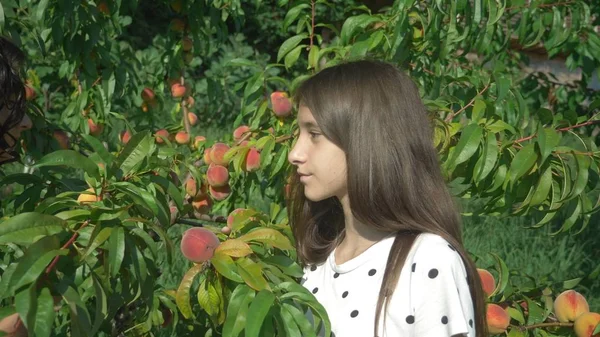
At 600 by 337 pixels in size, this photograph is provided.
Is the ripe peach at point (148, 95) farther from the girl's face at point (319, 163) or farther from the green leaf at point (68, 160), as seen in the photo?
the green leaf at point (68, 160)

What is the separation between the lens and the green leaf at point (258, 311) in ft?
3.01

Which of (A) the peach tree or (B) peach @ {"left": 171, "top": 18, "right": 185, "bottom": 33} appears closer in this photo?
(A) the peach tree

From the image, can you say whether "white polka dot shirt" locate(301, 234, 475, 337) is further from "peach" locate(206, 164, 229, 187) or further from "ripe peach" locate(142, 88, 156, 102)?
"ripe peach" locate(142, 88, 156, 102)

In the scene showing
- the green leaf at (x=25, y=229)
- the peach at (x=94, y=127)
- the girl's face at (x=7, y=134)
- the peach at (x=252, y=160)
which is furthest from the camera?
the peach at (x=94, y=127)

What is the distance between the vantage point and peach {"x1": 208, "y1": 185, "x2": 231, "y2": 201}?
1.85 metres

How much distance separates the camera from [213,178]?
70.6 inches

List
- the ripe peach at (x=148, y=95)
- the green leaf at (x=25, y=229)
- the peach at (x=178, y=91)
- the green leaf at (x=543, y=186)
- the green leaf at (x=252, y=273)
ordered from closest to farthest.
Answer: the green leaf at (x=25, y=229) → the green leaf at (x=252, y=273) → the green leaf at (x=543, y=186) → the peach at (x=178, y=91) → the ripe peach at (x=148, y=95)

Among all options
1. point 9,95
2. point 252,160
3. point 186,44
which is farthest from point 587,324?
point 186,44

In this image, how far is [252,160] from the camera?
1726mm

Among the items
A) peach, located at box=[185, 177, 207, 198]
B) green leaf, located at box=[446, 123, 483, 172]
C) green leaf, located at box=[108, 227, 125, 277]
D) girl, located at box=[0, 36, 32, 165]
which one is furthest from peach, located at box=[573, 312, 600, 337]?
girl, located at box=[0, 36, 32, 165]

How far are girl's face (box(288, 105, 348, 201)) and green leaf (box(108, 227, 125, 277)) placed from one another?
16.0 inches

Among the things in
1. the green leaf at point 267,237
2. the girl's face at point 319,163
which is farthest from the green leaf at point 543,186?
the green leaf at point 267,237

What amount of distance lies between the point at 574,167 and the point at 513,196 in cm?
13

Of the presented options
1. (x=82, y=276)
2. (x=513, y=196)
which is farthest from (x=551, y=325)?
(x=82, y=276)
